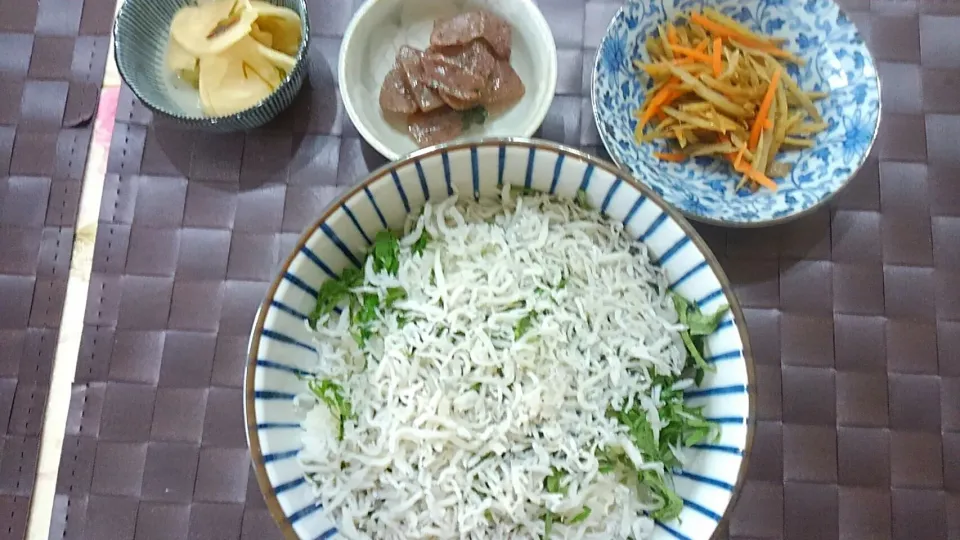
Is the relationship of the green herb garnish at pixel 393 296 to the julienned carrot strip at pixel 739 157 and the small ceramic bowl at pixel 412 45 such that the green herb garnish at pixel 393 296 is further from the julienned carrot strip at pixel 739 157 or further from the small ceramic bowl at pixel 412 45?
the julienned carrot strip at pixel 739 157

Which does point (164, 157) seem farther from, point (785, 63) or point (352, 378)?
point (785, 63)

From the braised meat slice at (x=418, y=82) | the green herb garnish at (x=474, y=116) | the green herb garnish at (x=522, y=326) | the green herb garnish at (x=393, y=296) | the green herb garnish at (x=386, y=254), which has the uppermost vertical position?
the braised meat slice at (x=418, y=82)

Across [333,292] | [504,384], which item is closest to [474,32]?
[333,292]

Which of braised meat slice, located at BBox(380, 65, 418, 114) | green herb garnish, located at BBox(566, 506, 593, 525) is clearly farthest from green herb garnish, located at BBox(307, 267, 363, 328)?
green herb garnish, located at BBox(566, 506, 593, 525)

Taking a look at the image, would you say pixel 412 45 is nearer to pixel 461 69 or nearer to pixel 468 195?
pixel 461 69

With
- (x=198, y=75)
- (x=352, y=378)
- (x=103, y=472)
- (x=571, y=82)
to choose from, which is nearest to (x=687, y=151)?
(x=571, y=82)

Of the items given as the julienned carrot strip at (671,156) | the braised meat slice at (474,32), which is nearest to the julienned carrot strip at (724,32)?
the julienned carrot strip at (671,156)
